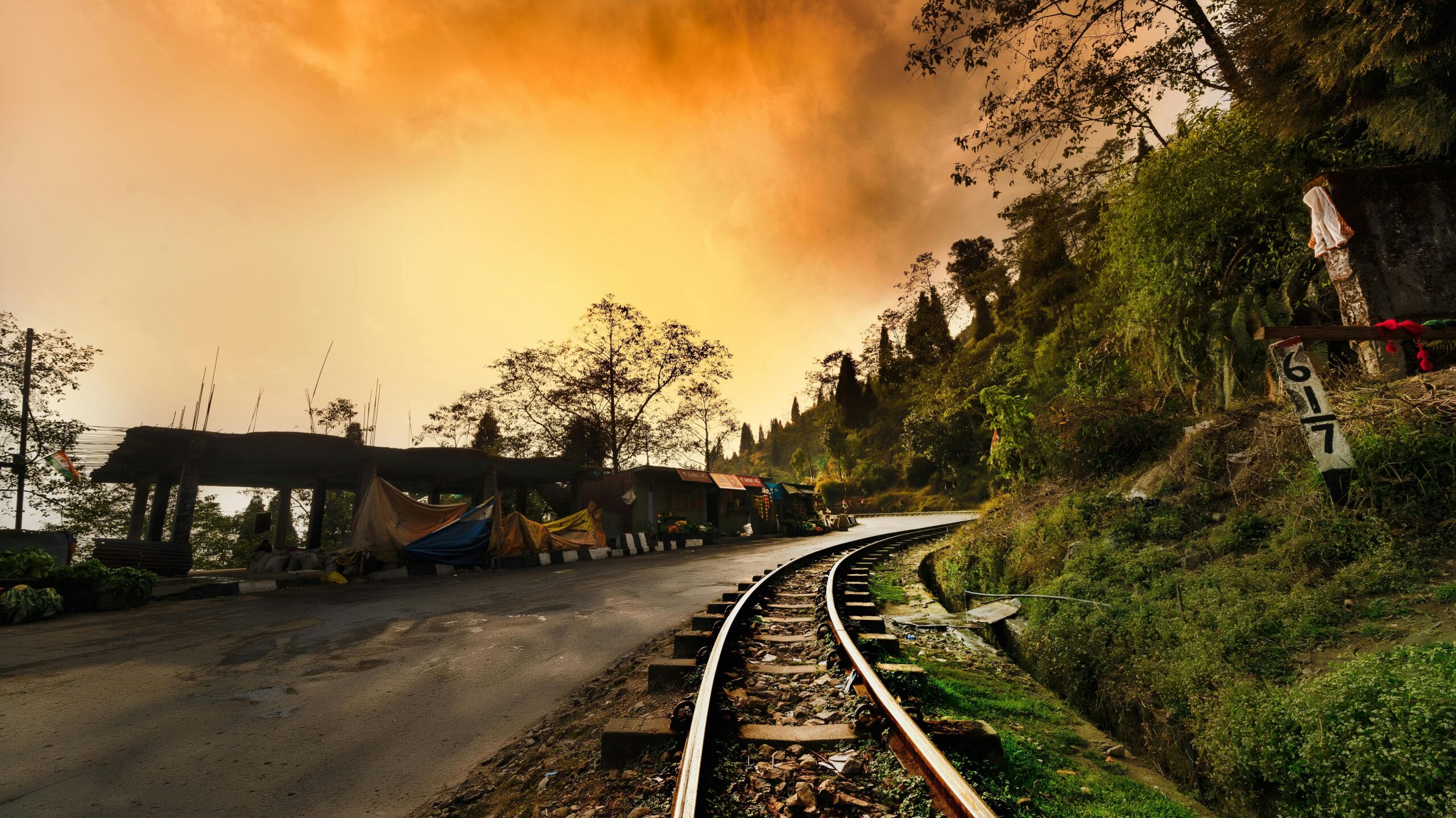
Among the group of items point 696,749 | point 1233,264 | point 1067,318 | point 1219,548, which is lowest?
point 696,749

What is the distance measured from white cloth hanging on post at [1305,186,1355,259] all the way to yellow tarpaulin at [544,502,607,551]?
1768 cm

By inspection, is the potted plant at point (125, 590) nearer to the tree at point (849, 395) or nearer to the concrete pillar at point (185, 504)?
the concrete pillar at point (185, 504)

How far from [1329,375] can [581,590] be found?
11.4m

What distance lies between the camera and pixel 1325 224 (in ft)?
21.6

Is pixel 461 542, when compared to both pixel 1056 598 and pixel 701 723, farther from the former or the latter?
pixel 1056 598

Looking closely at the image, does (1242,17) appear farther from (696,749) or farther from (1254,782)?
(696,749)

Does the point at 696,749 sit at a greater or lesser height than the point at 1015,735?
greater

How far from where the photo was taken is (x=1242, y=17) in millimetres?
8266

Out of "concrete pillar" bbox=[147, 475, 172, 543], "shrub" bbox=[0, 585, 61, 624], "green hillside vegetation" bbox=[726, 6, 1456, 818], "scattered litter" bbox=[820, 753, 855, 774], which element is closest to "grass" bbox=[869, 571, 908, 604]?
"green hillside vegetation" bbox=[726, 6, 1456, 818]

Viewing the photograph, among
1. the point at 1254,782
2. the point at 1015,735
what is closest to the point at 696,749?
the point at 1015,735

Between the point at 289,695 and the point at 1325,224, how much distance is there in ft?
39.9

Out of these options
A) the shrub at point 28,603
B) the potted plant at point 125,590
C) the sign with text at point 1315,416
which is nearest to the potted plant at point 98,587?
the potted plant at point 125,590

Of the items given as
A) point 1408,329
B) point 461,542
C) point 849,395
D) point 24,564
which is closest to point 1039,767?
point 1408,329

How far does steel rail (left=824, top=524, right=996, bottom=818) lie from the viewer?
2.17 m
